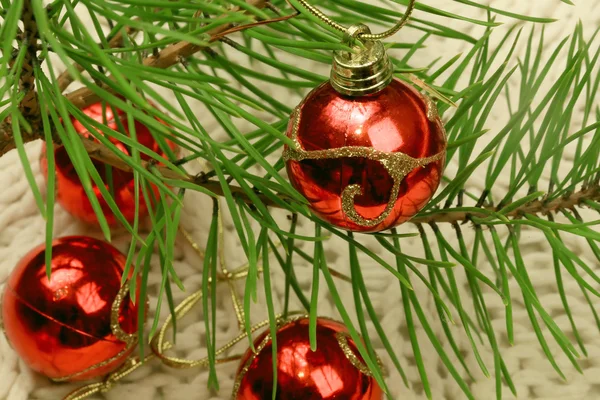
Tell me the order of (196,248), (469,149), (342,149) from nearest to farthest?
(342,149) → (469,149) → (196,248)

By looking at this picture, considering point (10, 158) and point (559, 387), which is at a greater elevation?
point (10, 158)

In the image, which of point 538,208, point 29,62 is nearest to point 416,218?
point 538,208

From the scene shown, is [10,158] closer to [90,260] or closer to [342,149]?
[90,260]

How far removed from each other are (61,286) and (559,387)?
305 millimetres

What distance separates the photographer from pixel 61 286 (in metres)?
0.40

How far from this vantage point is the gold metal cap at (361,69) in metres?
0.27

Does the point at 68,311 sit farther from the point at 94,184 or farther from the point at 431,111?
the point at 431,111

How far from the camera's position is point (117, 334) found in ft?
1.32

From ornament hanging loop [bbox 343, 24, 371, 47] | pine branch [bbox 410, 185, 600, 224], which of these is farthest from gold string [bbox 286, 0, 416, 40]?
pine branch [bbox 410, 185, 600, 224]

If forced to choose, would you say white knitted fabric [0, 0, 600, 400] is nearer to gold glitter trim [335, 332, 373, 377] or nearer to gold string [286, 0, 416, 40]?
gold glitter trim [335, 332, 373, 377]

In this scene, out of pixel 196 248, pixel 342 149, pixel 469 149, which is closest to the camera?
pixel 342 149

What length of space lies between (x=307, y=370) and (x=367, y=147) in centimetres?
16

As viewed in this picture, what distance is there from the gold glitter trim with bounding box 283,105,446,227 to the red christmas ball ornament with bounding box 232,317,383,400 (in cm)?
13

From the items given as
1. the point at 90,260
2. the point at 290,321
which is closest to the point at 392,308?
the point at 290,321
